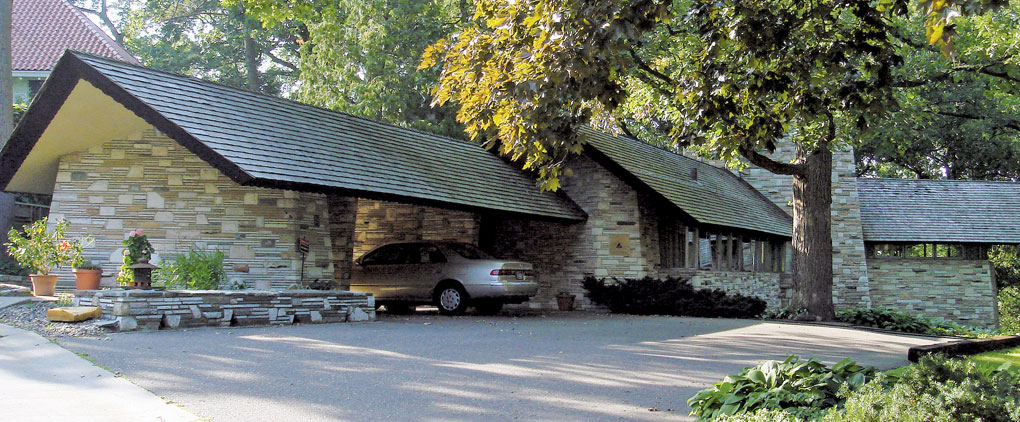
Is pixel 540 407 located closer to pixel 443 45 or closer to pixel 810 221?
pixel 443 45

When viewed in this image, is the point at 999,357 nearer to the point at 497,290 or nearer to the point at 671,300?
the point at 497,290

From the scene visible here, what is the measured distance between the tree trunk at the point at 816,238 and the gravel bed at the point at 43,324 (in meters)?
13.8

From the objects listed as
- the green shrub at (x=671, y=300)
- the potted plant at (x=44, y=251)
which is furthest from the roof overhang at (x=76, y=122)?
the green shrub at (x=671, y=300)

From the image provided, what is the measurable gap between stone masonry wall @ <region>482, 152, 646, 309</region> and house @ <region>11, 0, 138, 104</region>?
1598 cm

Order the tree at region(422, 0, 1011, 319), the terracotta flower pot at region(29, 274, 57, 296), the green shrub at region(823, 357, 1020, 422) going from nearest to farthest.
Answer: the green shrub at region(823, 357, 1020, 422)
the tree at region(422, 0, 1011, 319)
the terracotta flower pot at region(29, 274, 57, 296)

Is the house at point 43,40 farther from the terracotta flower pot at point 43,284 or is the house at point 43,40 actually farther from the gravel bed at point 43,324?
the gravel bed at point 43,324

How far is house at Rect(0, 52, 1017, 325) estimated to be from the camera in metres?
12.9

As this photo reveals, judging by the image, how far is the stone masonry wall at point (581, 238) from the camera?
19953 millimetres

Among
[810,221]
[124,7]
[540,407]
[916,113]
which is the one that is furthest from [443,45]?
[124,7]

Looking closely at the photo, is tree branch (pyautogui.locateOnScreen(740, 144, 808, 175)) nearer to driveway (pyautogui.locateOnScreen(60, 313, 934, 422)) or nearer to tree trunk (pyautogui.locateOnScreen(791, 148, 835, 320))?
tree trunk (pyautogui.locateOnScreen(791, 148, 835, 320))

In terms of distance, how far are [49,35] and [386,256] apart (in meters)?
19.7

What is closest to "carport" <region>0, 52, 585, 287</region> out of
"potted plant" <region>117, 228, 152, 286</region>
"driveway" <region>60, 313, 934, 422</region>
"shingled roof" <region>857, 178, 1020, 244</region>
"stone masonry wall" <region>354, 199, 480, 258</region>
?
"potted plant" <region>117, 228, 152, 286</region>

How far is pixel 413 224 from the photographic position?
1953 centimetres

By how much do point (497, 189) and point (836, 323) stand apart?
784cm
